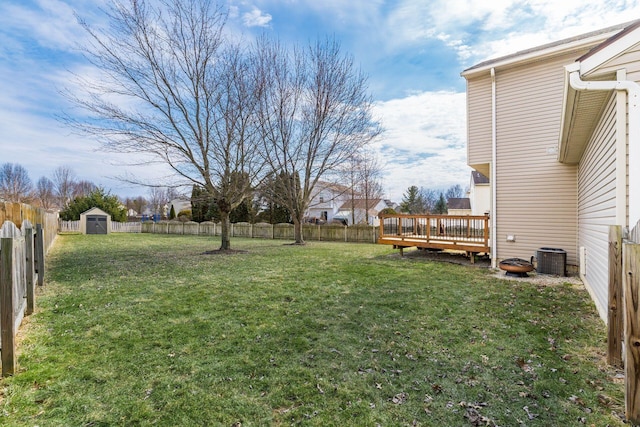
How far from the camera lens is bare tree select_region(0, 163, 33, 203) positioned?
1200 inches

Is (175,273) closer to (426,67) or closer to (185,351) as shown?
(185,351)

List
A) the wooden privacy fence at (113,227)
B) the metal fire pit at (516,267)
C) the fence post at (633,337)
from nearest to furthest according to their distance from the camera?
the fence post at (633,337) → the metal fire pit at (516,267) → the wooden privacy fence at (113,227)

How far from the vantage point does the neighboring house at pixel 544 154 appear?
15.5 feet

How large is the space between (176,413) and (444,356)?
257 cm

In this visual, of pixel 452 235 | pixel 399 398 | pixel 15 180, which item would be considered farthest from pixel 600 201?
pixel 15 180

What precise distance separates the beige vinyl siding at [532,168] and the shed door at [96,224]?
27796mm

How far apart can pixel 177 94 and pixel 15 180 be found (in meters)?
33.1

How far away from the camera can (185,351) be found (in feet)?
10.8

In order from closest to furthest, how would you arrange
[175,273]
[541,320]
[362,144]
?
1. [541,320]
2. [175,273]
3. [362,144]

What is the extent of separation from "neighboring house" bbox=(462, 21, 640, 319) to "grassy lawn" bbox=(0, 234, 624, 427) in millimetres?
1606

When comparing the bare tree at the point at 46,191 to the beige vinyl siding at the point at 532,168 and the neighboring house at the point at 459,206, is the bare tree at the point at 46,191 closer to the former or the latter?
the beige vinyl siding at the point at 532,168

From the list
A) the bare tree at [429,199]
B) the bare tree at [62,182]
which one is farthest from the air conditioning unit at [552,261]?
the bare tree at [62,182]

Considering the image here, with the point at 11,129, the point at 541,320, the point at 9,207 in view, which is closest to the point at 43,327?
the point at 9,207

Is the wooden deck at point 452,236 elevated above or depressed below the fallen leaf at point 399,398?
above
